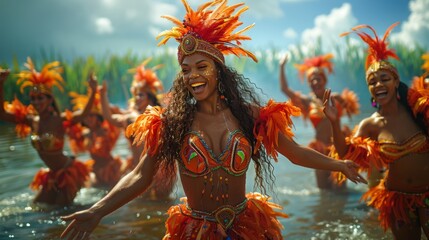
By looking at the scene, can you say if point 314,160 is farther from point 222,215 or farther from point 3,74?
point 3,74

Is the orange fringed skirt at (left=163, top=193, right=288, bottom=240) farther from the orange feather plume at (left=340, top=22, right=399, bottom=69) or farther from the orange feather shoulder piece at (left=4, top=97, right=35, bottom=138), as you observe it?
the orange feather shoulder piece at (left=4, top=97, right=35, bottom=138)

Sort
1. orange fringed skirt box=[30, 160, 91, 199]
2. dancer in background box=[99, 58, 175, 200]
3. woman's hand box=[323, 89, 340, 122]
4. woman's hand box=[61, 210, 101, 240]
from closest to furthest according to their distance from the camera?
woman's hand box=[61, 210, 101, 240]
woman's hand box=[323, 89, 340, 122]
orange fringed skirt box=[30, 160, 91, 199]
dancer in background box=[99, 58, 175, 200]

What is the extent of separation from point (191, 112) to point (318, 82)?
5226 mm

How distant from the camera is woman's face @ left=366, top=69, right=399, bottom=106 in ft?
13.2

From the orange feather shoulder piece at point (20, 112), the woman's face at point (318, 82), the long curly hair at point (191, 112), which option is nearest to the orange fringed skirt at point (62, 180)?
the orange feather shoulder piece at point (20, 112)

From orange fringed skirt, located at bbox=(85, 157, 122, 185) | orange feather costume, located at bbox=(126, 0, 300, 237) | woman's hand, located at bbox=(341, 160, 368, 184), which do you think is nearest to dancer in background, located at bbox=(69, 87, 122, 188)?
orange fringed skirt, located at bbox=(85, 157, 122, 185)

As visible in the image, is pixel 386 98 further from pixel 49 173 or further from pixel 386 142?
pixel 49 173

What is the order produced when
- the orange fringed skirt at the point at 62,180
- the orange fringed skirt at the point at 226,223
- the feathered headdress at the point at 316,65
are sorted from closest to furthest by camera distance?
the orange fringed skirt at the point at 226,223 < the orange fringed skirt at the point at 62,180 < the feathered headdress at the point at 316,65

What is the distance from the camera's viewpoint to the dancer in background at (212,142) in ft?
9.28

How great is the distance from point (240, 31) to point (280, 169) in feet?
25.7

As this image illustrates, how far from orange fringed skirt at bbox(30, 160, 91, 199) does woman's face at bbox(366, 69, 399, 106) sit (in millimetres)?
4592

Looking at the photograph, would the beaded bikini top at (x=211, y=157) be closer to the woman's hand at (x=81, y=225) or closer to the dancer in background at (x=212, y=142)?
the dancer in background at (x=212, y=142)

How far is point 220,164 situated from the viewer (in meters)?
2.83

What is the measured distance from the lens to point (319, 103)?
25.5ft
